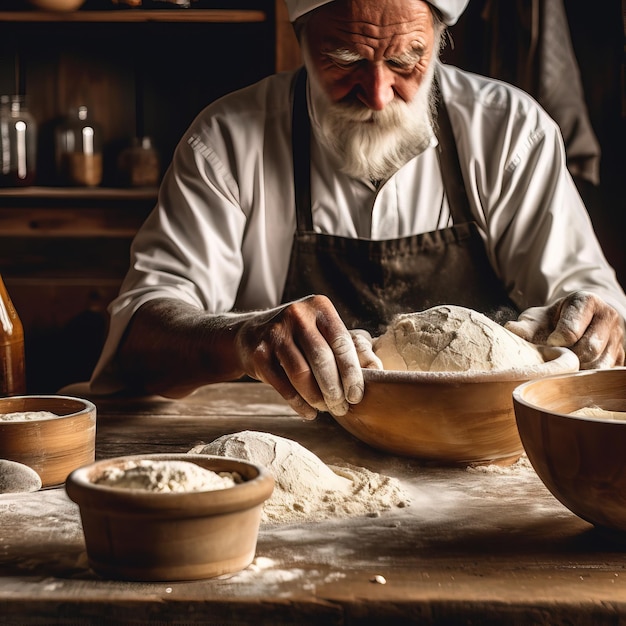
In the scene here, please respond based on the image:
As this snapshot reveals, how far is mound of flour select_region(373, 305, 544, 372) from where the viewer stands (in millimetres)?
1305

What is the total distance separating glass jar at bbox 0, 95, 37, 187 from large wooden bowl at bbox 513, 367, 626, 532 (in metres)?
2.84

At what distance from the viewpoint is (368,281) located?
A: 2162mm

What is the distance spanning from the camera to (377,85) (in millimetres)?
1972

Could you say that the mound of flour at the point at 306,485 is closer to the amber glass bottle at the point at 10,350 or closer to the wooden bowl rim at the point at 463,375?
the wooden bowl rim at the point at 463,375

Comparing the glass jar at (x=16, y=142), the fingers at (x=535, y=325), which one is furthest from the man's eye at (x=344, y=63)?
the glass jar at (x=16, y=142)

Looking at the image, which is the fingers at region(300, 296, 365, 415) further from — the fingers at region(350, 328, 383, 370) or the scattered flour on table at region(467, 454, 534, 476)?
the scattered flour on table at region(467, 454, 534, 476)

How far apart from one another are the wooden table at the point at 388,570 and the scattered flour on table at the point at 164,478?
92 mm

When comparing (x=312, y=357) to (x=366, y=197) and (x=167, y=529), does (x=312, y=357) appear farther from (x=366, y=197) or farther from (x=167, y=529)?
(x=366, y=197)

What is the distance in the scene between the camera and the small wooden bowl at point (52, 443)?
3.83 ft

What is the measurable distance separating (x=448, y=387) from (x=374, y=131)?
102cm

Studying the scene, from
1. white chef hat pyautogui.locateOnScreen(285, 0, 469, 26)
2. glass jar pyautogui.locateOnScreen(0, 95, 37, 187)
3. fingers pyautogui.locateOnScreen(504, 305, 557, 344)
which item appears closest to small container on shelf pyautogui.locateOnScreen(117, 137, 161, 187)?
glass jar pyautogui.locateOnScreen(0, 95, 37, 187)

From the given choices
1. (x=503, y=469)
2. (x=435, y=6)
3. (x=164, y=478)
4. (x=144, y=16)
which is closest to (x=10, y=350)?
(x=164, y=478)

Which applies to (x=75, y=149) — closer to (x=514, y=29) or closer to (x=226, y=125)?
(x=226, y=125)

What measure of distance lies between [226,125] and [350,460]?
4.04ft
